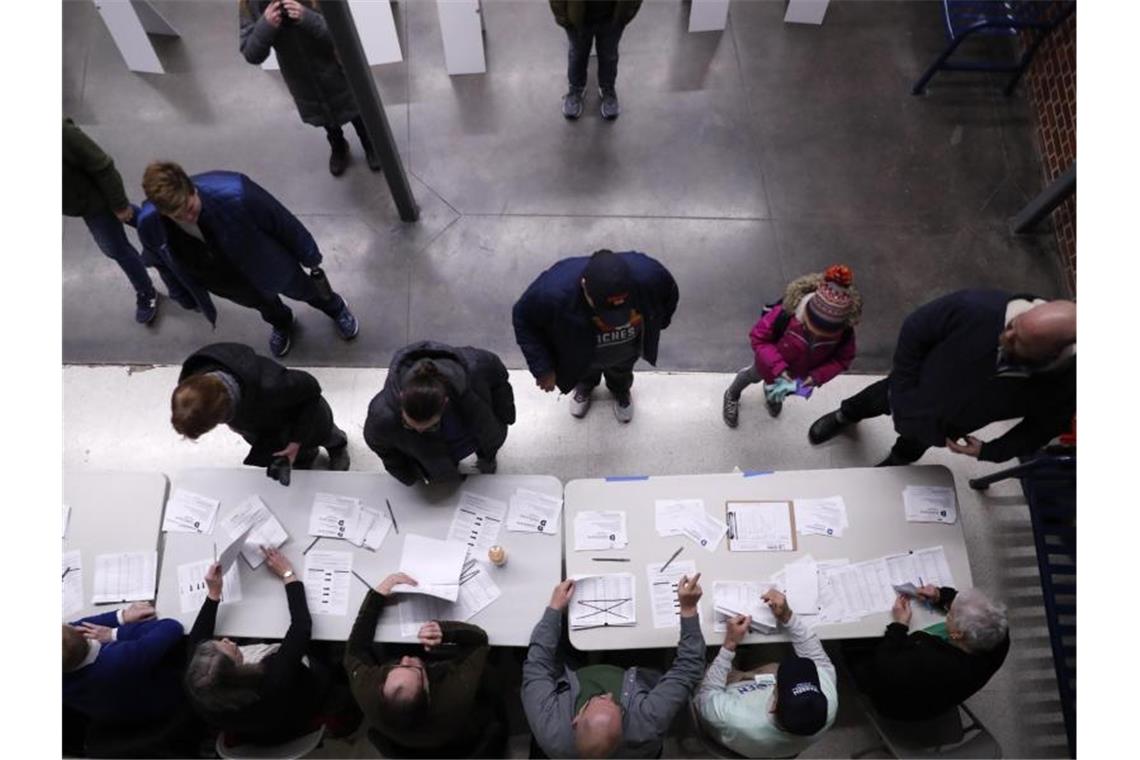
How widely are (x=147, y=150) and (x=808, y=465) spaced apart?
4504mm

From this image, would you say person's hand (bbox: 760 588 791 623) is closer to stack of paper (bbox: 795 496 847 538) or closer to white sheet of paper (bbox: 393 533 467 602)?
stack of paper (bbox: 795 496 847 538)

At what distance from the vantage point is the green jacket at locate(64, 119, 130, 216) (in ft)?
10.2

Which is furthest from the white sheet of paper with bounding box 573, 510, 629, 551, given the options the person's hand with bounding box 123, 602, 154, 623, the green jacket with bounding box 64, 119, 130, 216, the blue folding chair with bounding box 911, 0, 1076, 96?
the blue folding chair with bounding box 911, 0, 1076, 96

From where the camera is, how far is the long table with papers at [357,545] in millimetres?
2787

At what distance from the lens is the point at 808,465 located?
3.79 metres

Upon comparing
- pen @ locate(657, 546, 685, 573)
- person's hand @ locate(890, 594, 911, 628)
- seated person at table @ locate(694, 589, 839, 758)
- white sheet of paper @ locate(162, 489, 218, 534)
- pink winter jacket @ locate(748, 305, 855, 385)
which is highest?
pink winter jacket @ locate(748, 305, 855, 385)

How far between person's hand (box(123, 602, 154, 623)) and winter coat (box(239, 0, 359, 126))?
265 cm

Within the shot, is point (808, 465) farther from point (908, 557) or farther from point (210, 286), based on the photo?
point (210, 286)

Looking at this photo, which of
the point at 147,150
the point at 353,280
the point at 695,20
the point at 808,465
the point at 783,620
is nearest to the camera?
the point at 783,620

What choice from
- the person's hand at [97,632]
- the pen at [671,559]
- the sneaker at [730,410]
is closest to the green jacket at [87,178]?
the person's hand at [97,632]

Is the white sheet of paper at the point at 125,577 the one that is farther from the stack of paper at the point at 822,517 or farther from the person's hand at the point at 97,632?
the stack of paper at the point at 822,517

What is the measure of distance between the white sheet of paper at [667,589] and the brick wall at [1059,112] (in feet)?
10.5

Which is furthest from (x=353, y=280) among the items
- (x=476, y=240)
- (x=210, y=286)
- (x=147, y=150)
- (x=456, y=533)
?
(x=456, y=533)

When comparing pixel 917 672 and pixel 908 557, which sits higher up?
pixel 908 557
